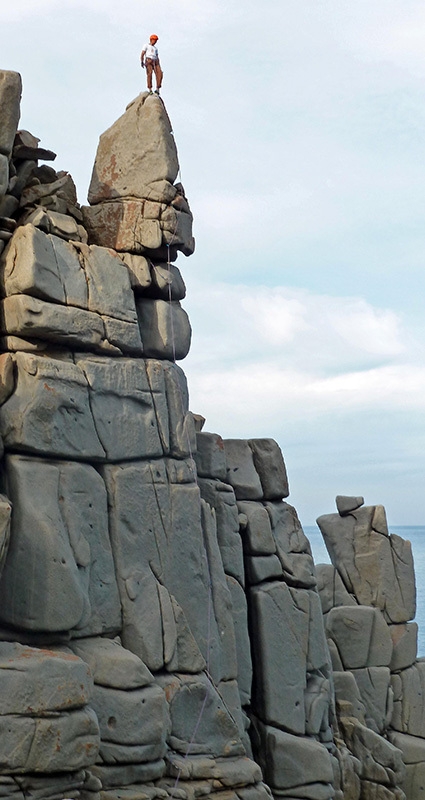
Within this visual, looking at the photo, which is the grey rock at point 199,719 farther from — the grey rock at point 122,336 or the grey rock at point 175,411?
the grey rock at point 122,336

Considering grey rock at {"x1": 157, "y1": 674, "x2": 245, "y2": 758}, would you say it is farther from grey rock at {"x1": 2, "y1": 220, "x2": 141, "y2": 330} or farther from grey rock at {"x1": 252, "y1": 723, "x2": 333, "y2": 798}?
grey rock at {"x1": 2, "y1": 220, "x2": 141, "y2": 330}

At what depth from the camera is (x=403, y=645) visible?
86.4 feet

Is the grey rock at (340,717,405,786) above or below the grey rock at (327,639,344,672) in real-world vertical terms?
below

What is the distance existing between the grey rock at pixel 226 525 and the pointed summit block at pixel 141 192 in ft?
15.1

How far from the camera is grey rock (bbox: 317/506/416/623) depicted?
87.3 feet

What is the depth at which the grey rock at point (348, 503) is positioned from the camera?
27062 mm

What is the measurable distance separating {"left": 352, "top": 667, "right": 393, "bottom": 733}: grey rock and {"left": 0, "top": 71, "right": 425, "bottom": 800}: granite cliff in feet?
5.45

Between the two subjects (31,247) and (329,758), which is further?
(329,758)

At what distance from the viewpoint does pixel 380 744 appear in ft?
77.6

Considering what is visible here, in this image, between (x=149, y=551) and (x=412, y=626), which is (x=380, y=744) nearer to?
(x=412, y=626)

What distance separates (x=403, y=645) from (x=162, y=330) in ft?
38.3

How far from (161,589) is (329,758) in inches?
233

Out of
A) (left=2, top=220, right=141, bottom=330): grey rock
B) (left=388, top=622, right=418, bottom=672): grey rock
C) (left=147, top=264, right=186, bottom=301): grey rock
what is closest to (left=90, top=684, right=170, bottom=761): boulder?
(left=2, top=220, right=141, bottom=330): grey rock

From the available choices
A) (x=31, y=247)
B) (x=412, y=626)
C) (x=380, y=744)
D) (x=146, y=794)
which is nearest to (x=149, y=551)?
(x=146, y=794)
